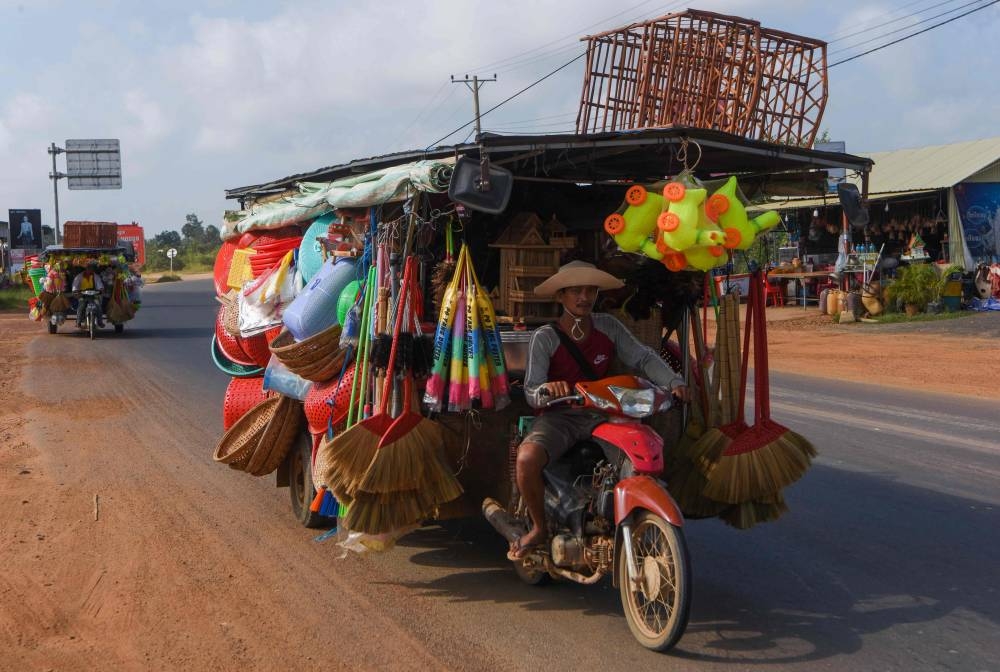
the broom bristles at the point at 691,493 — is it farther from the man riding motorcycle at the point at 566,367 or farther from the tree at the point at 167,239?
the tree at the point at 167,239

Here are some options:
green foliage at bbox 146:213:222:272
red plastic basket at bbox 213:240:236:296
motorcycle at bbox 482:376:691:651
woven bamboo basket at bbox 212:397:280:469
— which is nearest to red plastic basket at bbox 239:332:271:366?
woven bamboo basket at bbox 212:397:280:469

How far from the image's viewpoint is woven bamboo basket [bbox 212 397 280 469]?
22.5ft

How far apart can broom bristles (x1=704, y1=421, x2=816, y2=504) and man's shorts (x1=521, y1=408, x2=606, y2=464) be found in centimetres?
78

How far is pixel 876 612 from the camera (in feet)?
16.0

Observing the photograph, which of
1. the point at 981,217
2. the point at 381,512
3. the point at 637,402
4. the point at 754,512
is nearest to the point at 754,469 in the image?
the point at 754,512

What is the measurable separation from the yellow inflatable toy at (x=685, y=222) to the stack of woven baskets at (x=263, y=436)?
308 centimetres

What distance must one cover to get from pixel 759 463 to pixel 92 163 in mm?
45399

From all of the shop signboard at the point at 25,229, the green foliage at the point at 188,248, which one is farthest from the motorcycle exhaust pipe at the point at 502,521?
the green foliage at the point at 188,248

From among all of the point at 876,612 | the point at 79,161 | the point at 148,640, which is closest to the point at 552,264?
the point at 876,612

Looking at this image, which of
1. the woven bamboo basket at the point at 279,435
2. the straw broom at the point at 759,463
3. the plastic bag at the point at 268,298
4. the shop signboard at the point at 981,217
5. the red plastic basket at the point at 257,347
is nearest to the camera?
the straw broom at the point at 759,463

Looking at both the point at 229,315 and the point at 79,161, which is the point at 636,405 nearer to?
the point at 229,315

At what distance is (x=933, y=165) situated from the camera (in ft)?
90.0

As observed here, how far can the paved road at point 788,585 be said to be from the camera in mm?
4379

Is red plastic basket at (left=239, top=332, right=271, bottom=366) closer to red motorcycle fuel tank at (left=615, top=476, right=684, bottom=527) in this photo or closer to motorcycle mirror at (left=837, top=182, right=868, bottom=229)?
red motorcycle fuel tank at (left=615, top=476, right=684, bottom=527)
